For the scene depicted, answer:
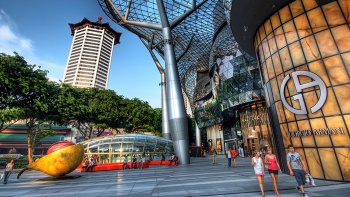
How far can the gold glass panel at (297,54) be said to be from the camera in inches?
433

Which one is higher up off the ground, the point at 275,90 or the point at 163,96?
the point at 163,96

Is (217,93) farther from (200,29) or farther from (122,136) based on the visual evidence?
(122,136)

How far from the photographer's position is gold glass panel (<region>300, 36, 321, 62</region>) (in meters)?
10.5

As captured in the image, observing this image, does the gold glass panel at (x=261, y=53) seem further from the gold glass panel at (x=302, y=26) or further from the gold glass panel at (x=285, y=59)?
the gold glass panel at (x=302, y=26)

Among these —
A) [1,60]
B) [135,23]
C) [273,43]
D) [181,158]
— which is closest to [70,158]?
[181,158]

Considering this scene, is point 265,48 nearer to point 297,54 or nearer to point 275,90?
point 297,54

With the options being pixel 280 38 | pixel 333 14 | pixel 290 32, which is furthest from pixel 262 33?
pixel 333 14

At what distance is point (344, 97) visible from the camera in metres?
9.53

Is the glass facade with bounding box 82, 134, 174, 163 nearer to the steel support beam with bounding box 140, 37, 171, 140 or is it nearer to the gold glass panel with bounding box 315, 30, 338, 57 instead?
the steel support beam with bounding box 140, 37, 171, 140

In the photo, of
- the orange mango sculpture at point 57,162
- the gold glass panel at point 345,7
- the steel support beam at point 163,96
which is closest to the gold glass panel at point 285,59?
the gold glass panel at point 345,7

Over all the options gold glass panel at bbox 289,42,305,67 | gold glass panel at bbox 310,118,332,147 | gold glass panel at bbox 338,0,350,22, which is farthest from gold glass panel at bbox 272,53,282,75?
gold glass panel at bbox 338,0,350,22

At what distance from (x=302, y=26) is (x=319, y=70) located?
289 centimetres

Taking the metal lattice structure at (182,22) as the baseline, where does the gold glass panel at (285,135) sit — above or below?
below

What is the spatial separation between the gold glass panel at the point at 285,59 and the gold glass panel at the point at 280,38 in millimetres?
349
